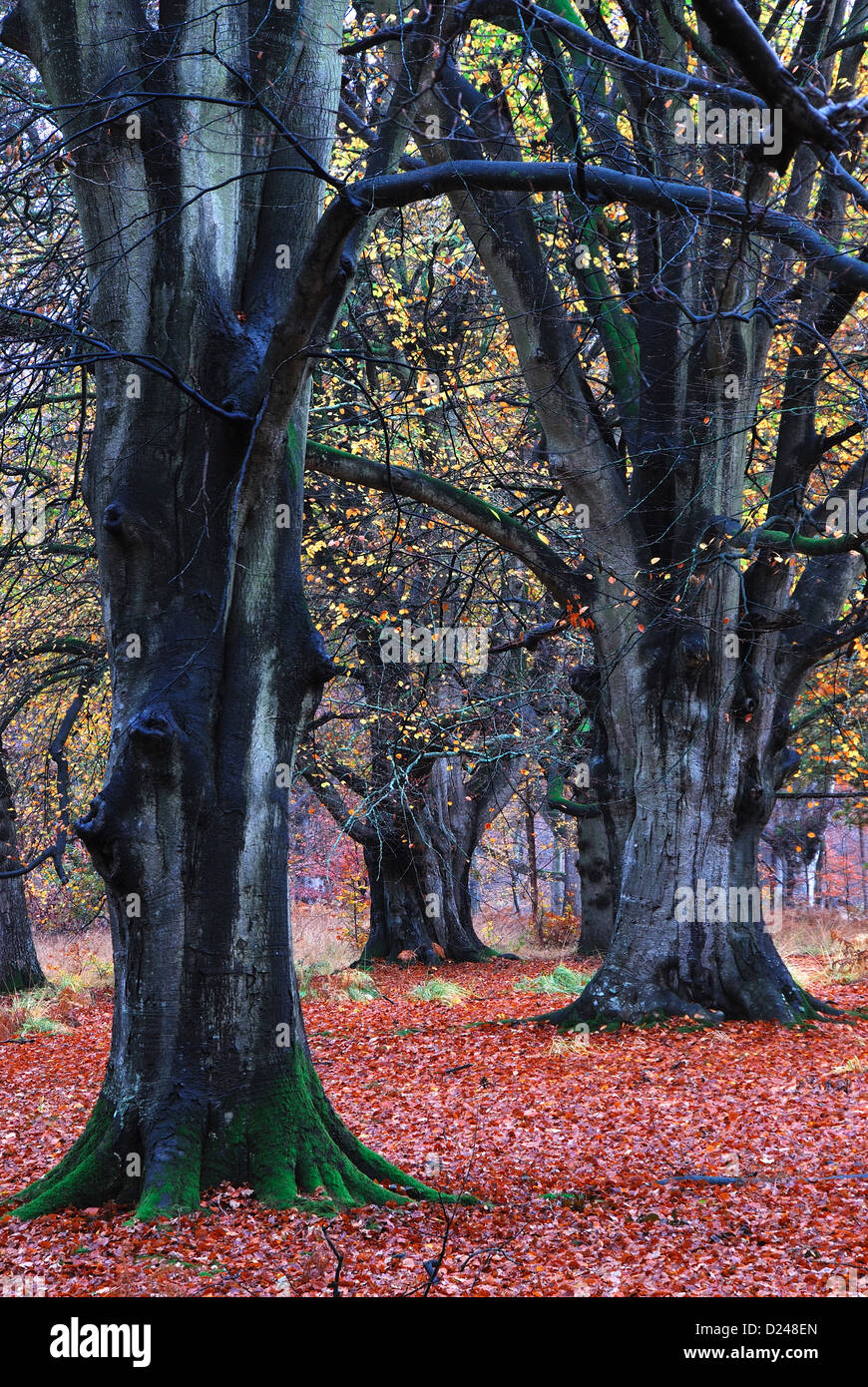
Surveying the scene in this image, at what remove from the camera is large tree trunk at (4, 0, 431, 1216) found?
4.50 m

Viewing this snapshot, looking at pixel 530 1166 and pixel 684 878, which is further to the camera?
Answer: pixel 684 878

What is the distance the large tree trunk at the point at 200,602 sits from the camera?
4.50 m

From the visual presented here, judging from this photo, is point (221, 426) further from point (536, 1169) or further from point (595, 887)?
point (595, 887)

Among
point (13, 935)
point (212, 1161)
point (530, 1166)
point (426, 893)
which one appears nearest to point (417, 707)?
point (426, 893)

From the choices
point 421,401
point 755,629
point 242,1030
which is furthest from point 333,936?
point 242,1030

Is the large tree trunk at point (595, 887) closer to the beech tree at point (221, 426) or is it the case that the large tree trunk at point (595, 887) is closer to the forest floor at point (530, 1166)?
the forest floor at point (530, 1166)

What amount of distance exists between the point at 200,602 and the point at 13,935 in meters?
10.8

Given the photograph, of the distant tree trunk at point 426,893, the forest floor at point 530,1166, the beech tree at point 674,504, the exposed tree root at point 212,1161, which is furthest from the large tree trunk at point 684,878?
the distant tree trunk at point 426,893

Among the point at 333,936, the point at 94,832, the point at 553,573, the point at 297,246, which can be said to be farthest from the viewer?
the point at 333,936

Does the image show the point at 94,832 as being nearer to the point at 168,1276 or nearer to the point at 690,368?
the point at 168,1276

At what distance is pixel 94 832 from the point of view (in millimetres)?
4500

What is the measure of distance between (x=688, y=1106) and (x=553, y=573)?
4.64 m

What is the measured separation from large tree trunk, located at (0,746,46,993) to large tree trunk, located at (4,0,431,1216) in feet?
32.1

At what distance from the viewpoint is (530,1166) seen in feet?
18.5
